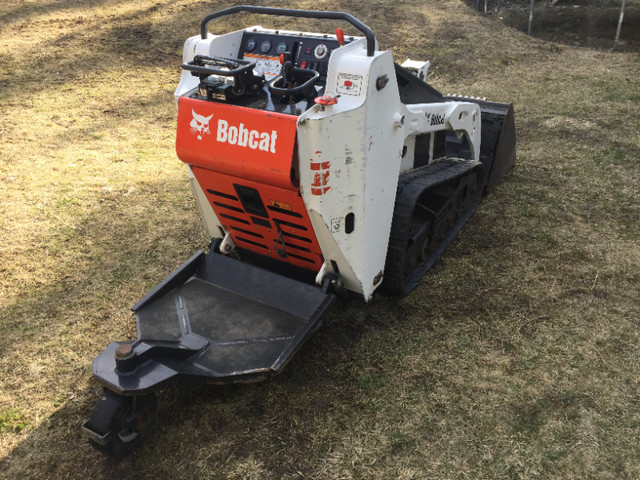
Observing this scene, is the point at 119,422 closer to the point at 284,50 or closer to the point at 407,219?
the point at 407,219

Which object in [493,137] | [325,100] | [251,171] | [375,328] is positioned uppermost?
[325,100]

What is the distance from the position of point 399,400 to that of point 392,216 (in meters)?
1.25

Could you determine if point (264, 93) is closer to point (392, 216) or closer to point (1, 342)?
point (392, 216)

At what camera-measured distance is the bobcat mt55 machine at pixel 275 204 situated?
10.8ft

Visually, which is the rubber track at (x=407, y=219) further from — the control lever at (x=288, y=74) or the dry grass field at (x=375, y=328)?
the control lever at (x=288, y=74)

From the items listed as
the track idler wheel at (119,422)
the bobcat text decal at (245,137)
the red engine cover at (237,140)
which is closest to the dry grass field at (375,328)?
the track idler wheel at (119,422)

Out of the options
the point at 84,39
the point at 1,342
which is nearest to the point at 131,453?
the point at 1,342

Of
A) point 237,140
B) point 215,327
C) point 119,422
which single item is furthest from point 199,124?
point 119,422

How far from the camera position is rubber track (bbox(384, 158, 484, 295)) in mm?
4090

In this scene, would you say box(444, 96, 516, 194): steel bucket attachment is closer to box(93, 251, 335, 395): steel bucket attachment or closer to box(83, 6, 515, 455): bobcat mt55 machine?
box(83, 6, 515, 455): bobcat mt55 machine

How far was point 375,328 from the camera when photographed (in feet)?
13.9

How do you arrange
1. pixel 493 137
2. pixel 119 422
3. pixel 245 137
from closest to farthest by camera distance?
pixel 119 422, pixel 245 137, pixel 493 137

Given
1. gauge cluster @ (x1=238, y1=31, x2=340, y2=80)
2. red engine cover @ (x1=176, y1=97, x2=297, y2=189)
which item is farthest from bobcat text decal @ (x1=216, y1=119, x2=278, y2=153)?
gauge cluster @ (x1=238, y1=31, x2=340, y2=80)

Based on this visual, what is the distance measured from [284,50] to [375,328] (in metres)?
2.14
